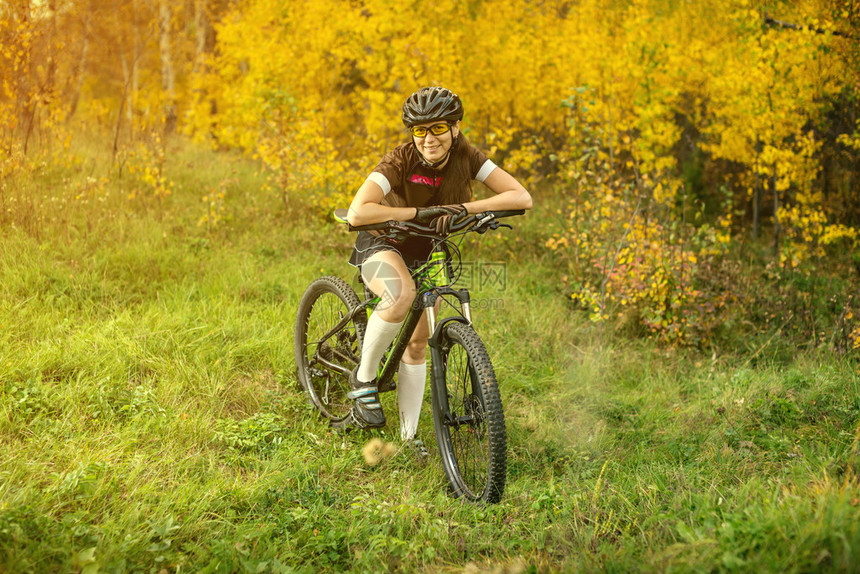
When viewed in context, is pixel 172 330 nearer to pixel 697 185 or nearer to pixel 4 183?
pixel 4 183

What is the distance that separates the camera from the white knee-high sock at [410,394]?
3.75 meters

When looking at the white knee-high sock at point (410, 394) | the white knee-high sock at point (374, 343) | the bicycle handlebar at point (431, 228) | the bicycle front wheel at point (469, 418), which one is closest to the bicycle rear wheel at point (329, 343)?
the white knee-high sock at point (374, 343)

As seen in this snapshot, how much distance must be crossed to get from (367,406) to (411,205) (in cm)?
125

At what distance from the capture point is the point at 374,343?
353cm

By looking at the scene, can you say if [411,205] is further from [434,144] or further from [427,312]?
[427,312]

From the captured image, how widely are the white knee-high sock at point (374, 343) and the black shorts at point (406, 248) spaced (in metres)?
0.36

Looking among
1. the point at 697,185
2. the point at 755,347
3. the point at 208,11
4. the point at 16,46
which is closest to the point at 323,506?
the point at 755,347

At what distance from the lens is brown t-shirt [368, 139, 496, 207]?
11.0 feet

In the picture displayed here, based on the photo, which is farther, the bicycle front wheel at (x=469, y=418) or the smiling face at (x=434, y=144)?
the smiling face at (x=434, y=144)

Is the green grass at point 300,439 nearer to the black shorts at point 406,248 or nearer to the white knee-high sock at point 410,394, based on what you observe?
the white knee-high sock at point 410,394

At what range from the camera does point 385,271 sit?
3.35m

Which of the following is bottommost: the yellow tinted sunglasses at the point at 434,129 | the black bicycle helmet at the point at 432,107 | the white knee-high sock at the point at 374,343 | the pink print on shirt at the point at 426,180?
the white knee-high sock at the point at 374,343

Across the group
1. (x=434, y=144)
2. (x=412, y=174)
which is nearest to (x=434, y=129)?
(x=434, y=144)

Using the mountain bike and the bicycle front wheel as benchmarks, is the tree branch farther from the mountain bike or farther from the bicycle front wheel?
the bicycle front wheel
